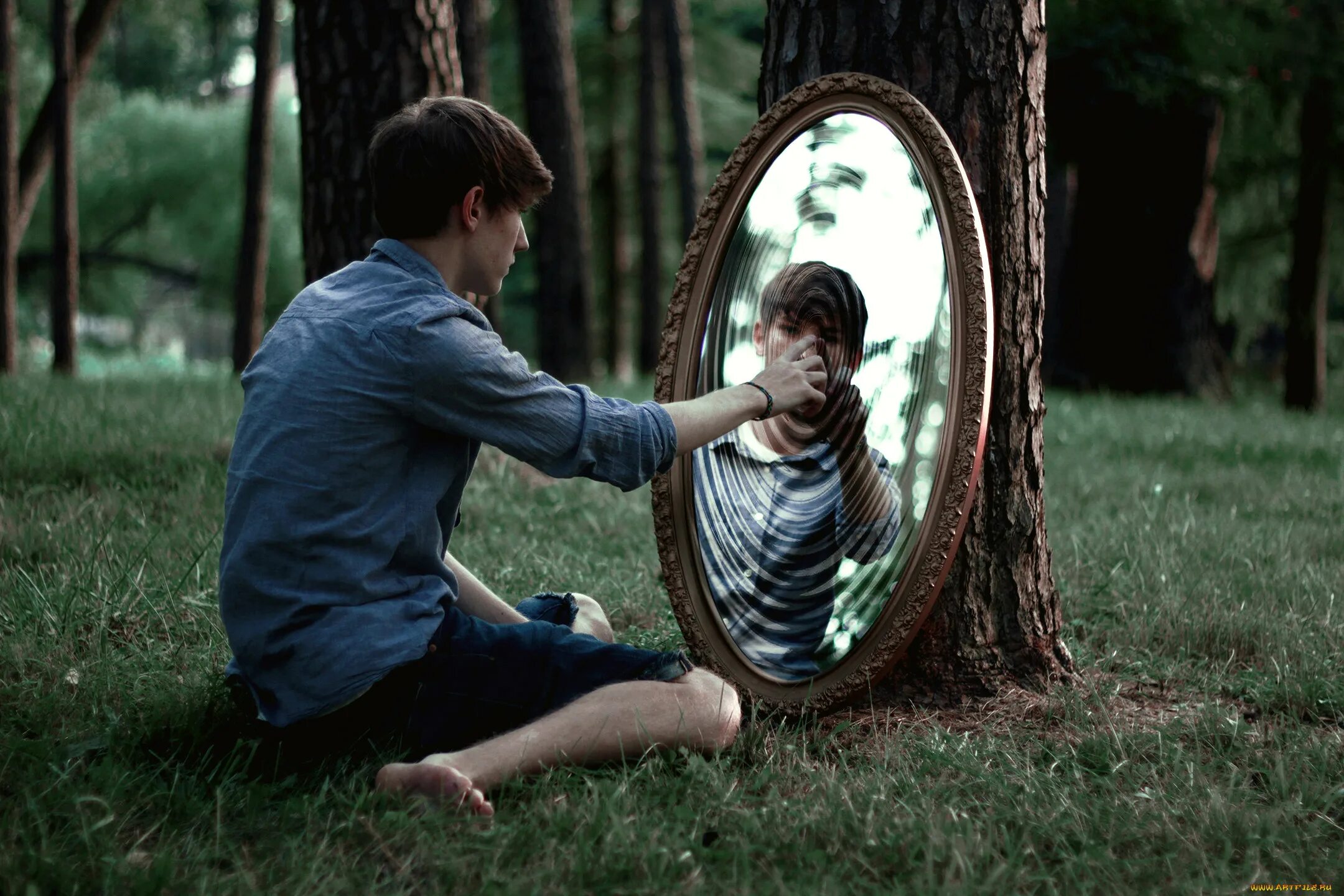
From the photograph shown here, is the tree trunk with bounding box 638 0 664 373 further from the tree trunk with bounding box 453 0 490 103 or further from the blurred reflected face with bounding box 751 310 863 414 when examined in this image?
the blurred reflected face with bounding box 751 310 863 414

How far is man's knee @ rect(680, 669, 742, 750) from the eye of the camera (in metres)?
2.65

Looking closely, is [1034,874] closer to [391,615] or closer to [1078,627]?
[391,615]

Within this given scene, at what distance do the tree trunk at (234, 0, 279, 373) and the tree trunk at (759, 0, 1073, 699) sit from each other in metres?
8.14

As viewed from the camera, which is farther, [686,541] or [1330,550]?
[1330,550]

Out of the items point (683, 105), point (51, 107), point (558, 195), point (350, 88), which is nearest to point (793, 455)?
point (350, 88)

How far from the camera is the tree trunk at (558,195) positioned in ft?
36.2

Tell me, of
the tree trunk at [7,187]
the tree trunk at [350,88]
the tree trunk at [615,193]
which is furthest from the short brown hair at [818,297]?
the tree trunk at [615,193]

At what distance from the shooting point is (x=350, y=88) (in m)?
5.19

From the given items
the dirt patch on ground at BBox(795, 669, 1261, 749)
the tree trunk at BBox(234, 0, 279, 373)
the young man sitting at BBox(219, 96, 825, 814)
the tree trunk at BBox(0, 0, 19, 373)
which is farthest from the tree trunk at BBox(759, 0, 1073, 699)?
the tree trunk at BBox(0, 0, 19, 373)

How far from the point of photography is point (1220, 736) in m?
2.74

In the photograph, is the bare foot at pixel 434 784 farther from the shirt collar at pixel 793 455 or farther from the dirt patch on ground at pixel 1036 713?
the shirt collar at pixel 793 455

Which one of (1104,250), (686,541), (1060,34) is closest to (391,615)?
(686,541)

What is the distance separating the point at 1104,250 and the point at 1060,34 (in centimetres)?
211

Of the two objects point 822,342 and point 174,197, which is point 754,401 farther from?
point 174,197
